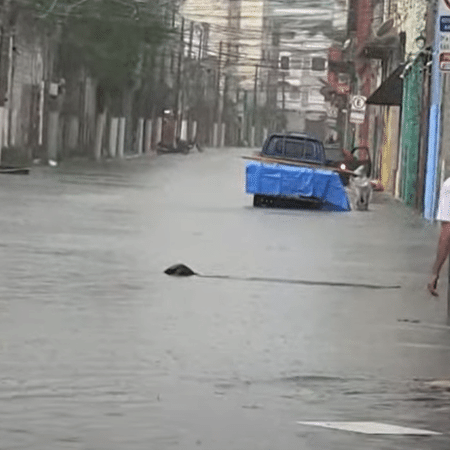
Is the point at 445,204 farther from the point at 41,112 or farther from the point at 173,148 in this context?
the point at 173,148

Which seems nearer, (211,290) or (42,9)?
(211,290)

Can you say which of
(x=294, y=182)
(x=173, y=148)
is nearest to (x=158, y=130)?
(x=173, y=148)

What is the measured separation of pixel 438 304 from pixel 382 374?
5852 mm

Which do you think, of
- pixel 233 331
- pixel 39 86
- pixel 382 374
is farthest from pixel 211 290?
pixel 39 86

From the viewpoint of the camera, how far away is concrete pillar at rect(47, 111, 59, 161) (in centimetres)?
8054

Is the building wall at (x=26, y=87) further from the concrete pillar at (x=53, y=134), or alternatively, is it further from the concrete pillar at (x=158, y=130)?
the concrete pillar at (x=158, y=130)

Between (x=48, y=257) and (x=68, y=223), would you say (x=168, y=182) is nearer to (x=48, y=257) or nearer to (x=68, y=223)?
(x=68, y=223)

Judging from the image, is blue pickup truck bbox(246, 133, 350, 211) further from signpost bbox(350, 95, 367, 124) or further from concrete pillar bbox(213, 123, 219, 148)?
concrete pillar bbox(213, 123, 219, 148)

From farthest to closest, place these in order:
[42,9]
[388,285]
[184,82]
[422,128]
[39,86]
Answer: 1. [184,82]
2. [39,86]
3. [42,9]
4. [422,128]
5. [388,285]

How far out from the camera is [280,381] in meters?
11.8

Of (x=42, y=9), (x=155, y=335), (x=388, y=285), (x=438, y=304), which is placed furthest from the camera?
(x=42, y=9)

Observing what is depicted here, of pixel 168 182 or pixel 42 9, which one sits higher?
pixel 42 9

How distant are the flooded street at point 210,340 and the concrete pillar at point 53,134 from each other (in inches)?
2016

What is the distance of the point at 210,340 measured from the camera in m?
14.0
